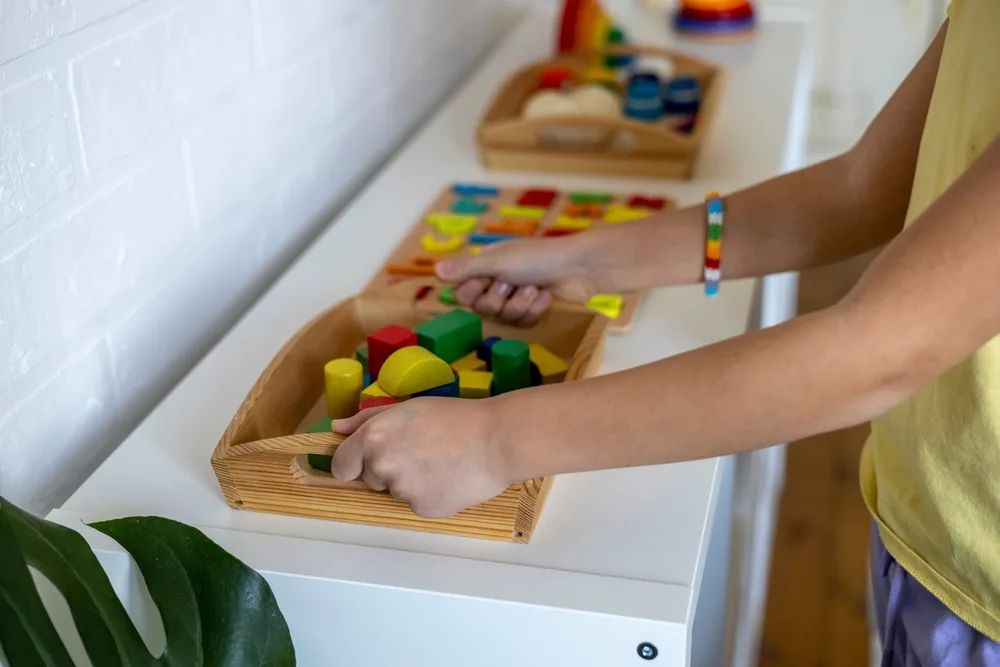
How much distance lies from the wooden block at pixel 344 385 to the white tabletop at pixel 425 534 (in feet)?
0.29

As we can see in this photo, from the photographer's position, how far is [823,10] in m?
2.39

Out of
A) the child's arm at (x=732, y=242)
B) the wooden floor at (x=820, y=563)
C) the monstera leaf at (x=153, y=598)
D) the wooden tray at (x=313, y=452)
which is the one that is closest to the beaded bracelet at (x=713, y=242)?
the child's arm at (x=732, y=242)

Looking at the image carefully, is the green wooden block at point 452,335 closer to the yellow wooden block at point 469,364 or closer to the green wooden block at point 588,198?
the yellow wooden block at point 469,364

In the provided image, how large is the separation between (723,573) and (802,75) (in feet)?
3.07

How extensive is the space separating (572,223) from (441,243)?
5.6 inches

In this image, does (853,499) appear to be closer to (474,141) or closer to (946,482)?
(474,141)

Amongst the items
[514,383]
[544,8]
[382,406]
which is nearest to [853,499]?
[544,8]

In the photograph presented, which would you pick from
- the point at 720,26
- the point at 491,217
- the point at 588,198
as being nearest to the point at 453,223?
the point at 491,217

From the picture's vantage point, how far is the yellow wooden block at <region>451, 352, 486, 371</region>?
809 mm

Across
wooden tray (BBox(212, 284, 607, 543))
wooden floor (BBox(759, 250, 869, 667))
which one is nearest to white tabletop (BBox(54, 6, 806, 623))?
wooden tray (BBox(212, 284, 607, 543))

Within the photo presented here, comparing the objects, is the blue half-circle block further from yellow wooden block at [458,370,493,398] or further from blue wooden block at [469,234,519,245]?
yellow wooden block at [458,370,493,398]

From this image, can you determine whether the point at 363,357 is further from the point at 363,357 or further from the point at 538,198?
the point at 538,198

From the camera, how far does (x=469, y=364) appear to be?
814 mm

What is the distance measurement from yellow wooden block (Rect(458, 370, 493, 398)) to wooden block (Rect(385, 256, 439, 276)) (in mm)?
273
